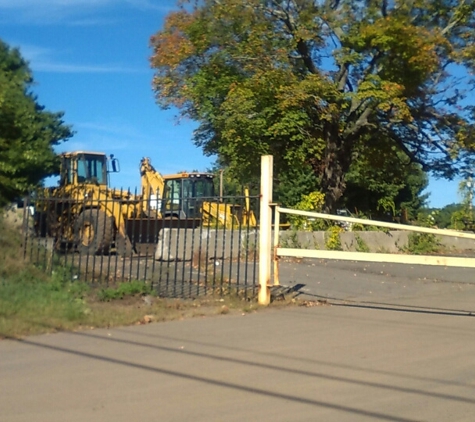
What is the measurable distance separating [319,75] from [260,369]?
1914cm

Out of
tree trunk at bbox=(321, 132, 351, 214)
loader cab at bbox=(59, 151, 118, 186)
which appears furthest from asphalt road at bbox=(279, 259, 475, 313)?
tree trunk at bbox=(321, 132, 351, 214)

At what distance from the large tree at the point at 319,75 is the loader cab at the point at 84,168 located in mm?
4742

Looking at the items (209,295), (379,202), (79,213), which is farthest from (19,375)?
(379,202)

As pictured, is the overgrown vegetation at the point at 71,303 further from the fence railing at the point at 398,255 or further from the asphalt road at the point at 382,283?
the asphalt road at the point at 382,283

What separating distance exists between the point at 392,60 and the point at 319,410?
20.4 meters

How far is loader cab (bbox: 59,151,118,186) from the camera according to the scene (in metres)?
21.1

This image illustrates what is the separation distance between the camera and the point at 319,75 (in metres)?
25.2

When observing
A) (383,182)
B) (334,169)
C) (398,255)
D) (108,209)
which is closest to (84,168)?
(108,209)

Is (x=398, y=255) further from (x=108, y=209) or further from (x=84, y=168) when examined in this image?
(x=84, y=168)

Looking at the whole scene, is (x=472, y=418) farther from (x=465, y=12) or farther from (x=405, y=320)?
(x=465, y=12)

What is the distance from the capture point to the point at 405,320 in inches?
402

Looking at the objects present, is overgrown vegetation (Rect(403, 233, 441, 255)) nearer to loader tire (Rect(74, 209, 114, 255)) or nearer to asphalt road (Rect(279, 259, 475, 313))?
asphalt road (Rect(279, 259, 475, 313))

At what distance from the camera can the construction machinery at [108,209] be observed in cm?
1552

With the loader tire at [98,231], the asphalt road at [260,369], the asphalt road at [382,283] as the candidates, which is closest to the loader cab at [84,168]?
the loader tire at [98,231]
